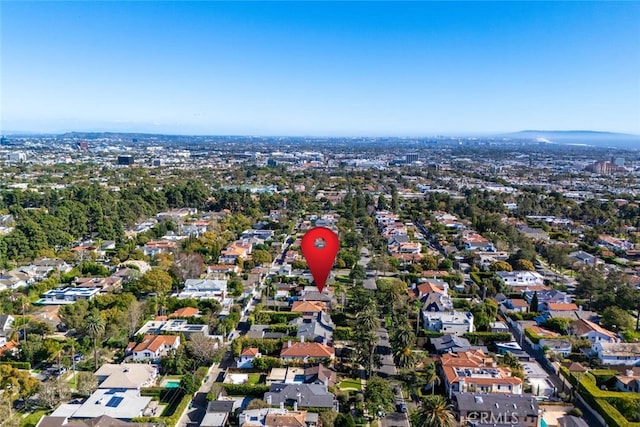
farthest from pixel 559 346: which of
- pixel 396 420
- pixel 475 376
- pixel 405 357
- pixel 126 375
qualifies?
pixel 126 375

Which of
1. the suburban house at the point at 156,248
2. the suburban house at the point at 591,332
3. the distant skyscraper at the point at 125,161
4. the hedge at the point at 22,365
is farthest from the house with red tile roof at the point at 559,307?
the distant skyscraper at the point at 125,161

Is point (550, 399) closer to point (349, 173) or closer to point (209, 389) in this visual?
point (209, 389)

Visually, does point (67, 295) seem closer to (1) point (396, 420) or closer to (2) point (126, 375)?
(2) point (126, 375)

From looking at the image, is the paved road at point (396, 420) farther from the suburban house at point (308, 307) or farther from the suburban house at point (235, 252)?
the suburban house at point (235, 252)

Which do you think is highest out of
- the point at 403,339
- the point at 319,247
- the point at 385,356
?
the point at 319,247

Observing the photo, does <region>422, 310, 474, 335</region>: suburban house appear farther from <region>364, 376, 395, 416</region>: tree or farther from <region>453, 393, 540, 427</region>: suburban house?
<region>364, 376, 395, 416</region>: tree

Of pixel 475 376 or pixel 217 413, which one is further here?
pixel 475 376
